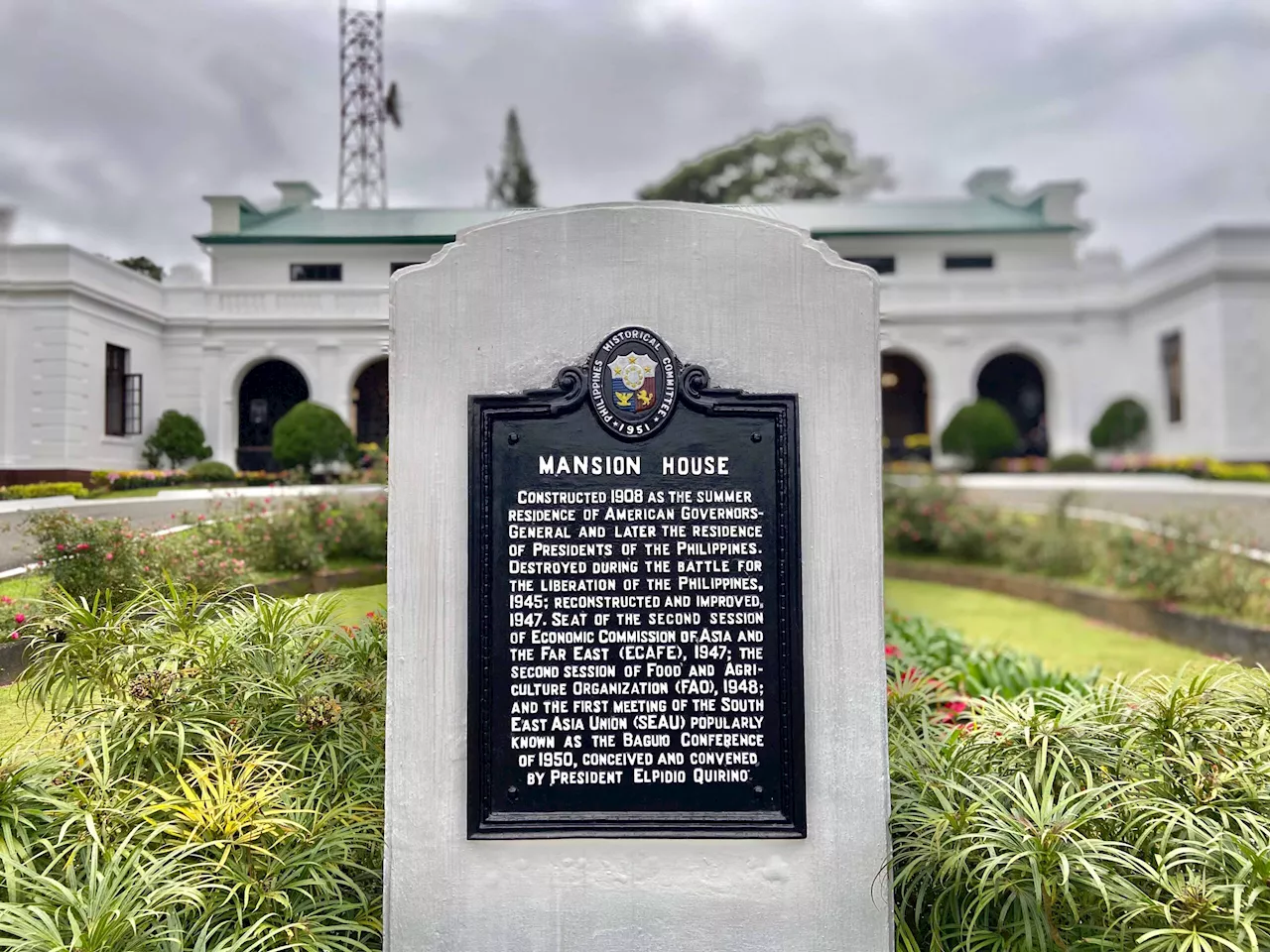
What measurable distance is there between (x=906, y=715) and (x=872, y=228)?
15.1 ft

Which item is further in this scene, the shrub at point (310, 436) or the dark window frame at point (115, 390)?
the shrub at point (310, 436)

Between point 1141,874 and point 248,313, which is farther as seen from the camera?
point 248,313

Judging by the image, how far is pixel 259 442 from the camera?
5031 mm

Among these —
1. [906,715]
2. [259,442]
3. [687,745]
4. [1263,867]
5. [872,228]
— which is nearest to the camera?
[1263,867]

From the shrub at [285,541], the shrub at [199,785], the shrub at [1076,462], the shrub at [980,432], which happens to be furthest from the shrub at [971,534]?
the shrub at [199,785]

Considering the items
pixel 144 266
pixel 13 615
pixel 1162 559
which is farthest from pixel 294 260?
pixel 1162 559

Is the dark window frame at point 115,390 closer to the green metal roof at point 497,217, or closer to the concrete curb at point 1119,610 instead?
the green metal roof at point 497,217

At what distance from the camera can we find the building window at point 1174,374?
22.5ft

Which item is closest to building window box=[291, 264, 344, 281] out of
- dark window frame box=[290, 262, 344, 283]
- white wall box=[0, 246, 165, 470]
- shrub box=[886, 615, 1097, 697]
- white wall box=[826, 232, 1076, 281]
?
dark window frame box=[290, 262, 344, 283]

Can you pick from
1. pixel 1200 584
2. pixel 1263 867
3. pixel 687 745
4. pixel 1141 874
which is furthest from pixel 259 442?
pixel 1200 584

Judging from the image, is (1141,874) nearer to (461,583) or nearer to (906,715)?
(906,715)

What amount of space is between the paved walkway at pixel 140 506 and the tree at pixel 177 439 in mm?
242

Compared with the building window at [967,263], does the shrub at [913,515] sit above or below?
below

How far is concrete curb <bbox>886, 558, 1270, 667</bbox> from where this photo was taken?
21.4 ft
